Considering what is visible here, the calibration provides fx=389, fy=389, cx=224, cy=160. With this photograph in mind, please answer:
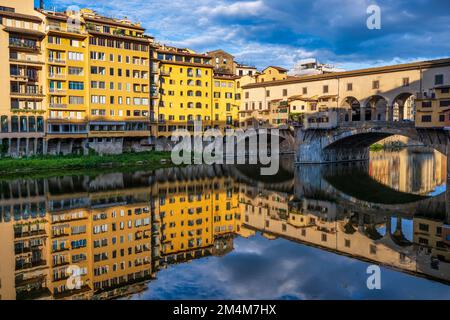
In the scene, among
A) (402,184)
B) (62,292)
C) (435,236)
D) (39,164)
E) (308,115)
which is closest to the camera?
(62,292)

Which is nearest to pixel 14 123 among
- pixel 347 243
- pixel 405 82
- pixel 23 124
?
pixel 23 124

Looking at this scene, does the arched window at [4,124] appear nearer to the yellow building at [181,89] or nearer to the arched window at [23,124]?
the arched window at [23,124]

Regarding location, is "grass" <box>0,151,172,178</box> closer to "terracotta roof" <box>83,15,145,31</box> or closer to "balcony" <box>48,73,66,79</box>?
"balcony" <box>48,73,66,79</box>

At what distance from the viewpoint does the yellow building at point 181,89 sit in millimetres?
65438

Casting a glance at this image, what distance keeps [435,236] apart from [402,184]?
2093cm

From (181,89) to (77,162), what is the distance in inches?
998

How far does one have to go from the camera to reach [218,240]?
21.8 meters

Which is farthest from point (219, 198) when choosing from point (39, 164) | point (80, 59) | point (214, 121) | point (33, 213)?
point (214, 121)

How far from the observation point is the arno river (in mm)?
14836

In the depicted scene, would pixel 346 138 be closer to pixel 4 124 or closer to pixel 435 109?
pixel 435 109

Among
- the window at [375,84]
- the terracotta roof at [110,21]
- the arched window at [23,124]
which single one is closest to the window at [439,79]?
the window at [375,84]

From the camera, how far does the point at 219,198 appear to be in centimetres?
3294

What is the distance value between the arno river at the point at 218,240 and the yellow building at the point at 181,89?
90.9 ft
